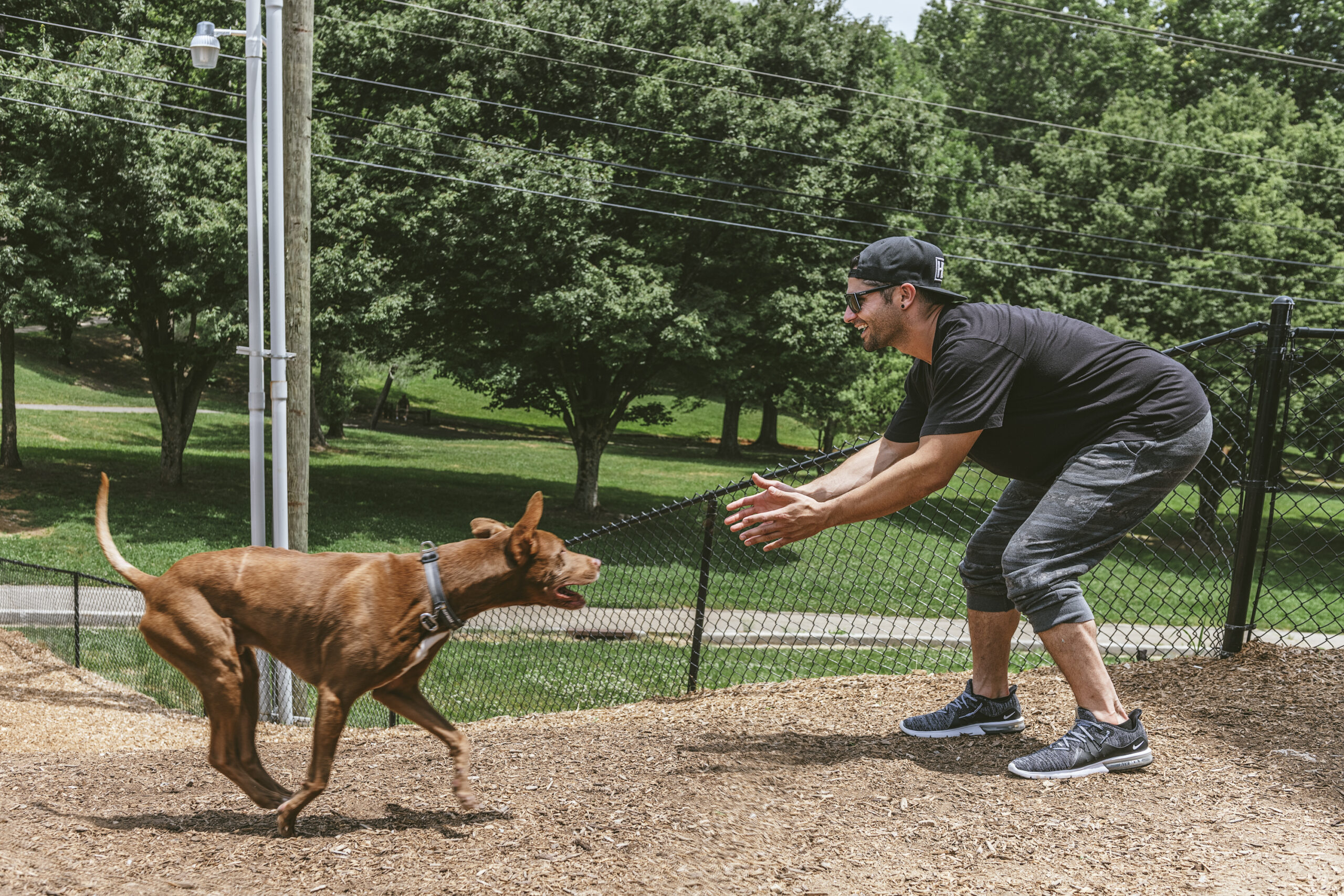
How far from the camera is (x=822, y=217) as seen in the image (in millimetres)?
19172

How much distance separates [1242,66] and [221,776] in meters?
46.3

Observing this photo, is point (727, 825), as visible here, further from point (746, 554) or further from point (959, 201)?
point (959, 201)

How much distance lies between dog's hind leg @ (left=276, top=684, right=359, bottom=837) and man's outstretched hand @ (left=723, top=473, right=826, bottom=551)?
4.62 feet

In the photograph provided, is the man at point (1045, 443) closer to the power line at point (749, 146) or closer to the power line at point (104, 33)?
the power line at point (749, 146)

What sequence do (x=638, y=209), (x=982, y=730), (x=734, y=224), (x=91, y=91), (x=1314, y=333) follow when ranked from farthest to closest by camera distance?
(x=734, y=224), (x=638, y=209), (x=91, y=91), (x=1314, y=333), (x=982, y=730)

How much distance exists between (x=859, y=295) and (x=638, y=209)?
15362 millimetres

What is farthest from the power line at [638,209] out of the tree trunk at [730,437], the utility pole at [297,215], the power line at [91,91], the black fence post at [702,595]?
the tree trunk at [730,437]

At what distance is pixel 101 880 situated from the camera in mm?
2941

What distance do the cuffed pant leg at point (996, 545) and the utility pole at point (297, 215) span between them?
19.6 feet

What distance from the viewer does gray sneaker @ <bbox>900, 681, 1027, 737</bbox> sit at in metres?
4.21

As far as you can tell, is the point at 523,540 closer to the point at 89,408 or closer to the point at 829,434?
the point at 829,434

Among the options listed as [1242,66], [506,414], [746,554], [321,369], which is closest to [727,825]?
[746,554]

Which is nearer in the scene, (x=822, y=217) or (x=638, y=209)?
(x=638, y=209)

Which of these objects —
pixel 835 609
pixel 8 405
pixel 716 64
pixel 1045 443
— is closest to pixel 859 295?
pixel 1045 443
